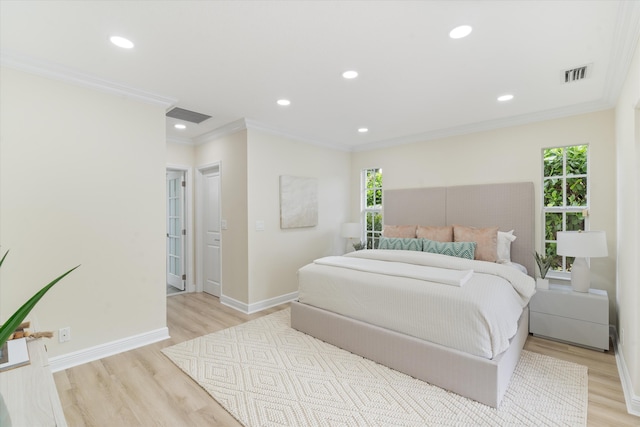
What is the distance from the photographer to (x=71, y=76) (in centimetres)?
254

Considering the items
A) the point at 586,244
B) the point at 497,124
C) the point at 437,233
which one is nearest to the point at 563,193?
the point at 586,244

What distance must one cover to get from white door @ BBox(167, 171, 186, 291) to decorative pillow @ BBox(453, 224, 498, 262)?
417cm

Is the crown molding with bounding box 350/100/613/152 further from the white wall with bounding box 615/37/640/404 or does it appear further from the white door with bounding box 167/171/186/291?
the white door with bounding box 167/171/186/291

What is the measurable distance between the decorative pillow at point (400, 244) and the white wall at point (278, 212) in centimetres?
119

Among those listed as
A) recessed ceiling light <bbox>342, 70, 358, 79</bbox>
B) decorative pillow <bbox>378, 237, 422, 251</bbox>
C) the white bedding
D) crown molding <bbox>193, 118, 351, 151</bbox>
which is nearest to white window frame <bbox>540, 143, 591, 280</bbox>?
the white bedding

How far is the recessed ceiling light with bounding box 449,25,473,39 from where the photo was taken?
1.93m

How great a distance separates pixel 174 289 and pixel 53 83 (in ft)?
11.7

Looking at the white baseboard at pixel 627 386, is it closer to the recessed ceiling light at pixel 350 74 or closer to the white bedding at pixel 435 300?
the white bedding at pixel 435 300

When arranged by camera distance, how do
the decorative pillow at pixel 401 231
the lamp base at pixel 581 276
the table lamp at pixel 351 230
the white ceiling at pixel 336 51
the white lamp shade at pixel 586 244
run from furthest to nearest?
the table lamp at pixel 351 230 → the decorative pillow at pixel 401 231 → the lamp base at pixel 581 276 → the white lamp shade at pixel 586 244 → the white ceiling at pixel 336 51

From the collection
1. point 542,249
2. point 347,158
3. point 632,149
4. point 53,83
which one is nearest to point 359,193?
point 347,158

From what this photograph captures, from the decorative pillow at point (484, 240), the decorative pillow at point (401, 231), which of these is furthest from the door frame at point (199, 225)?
the decorative pillow at point (484, 240)

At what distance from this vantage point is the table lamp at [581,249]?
2756mm

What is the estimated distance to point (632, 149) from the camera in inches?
82.7

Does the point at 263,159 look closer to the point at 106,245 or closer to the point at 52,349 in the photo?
the point at 106,245
